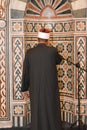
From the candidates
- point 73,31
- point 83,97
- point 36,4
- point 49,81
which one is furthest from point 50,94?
point 36,4

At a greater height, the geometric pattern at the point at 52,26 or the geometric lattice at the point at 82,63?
the geometric pattern at the point at 52,26

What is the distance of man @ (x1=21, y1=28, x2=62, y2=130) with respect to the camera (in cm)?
401

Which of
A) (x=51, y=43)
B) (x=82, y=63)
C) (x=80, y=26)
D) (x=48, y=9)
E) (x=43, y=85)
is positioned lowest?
(x=43, y=85)

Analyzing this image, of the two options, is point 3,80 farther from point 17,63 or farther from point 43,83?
point 43,83

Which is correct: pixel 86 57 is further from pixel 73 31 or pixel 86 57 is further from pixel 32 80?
pixel 32 80

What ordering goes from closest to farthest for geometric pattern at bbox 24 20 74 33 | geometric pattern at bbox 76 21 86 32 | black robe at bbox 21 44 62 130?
black robe at bbox 21 44 62 130
geometric pattern at bbox 76 21 86 32
geometric pattern at bbox 24 20 74 33

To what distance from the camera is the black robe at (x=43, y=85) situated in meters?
4.01

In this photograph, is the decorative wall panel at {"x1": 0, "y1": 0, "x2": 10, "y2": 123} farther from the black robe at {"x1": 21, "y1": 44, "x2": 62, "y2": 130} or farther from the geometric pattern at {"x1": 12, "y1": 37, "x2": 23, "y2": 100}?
the black robe at {"x1": 21, "y1": 44, "x2": 62, "y2": 130}

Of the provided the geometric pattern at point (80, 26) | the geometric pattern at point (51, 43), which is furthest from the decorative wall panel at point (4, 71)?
the geometric pattern at point (80, 26)

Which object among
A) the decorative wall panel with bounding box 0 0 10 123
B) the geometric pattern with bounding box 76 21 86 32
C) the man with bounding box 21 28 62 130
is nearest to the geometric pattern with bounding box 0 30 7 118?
the decorative wall panel with bounding box 0 0 10 123

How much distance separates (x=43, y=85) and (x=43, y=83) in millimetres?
25

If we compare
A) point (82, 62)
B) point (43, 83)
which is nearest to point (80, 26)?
point (82, 62)

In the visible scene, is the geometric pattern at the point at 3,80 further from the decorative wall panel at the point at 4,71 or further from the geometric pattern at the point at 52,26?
the geometric pattern at the point at 52,26

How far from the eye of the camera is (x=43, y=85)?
13.2 ft
